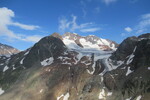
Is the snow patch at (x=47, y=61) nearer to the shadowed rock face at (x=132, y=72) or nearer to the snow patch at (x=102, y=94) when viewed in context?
the shadowed rock face at (x=132, y=72)

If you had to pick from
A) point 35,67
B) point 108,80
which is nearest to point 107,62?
point 108,80

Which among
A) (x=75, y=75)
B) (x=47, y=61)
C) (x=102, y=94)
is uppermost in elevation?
(x=47, y=61)

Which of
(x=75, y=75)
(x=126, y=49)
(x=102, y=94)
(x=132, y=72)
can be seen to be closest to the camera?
(x=102, y=94)

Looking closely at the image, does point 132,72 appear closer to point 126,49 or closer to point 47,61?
point 126,49

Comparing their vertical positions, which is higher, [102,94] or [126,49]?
[126,49]

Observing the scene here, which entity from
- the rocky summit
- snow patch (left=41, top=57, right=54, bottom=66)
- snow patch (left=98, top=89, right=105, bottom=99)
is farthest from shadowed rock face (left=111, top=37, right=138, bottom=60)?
snow patch (left=41, top=57, right=54, bottom=66)

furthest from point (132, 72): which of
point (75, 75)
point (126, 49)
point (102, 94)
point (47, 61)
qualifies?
point (47, 61)

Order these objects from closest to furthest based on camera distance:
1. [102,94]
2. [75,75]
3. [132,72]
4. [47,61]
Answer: [102,94]
[132,72]
[75,75]
[47,61]

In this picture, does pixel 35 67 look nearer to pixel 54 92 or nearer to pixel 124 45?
pixel 54 92

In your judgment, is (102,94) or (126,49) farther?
(126,49)
